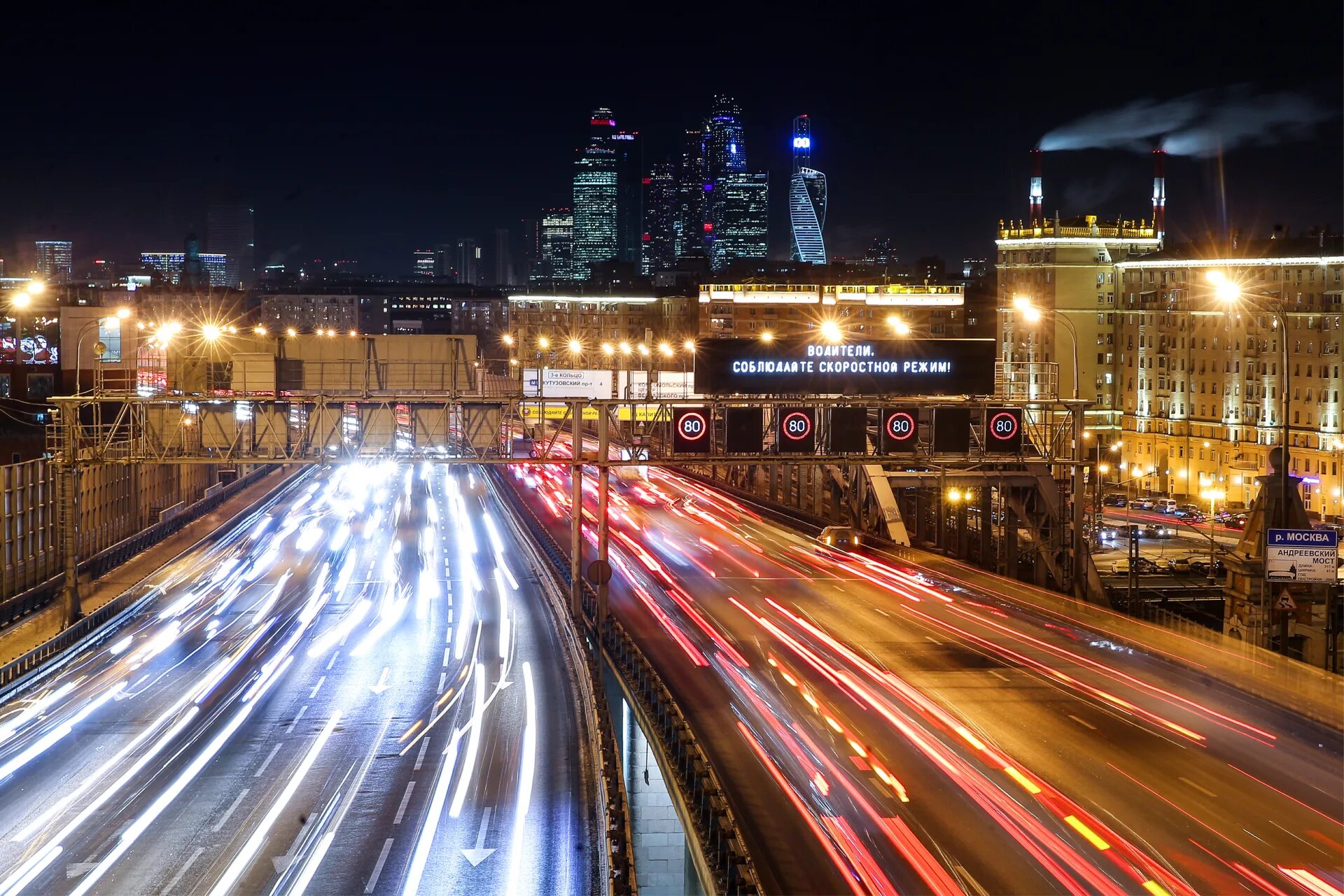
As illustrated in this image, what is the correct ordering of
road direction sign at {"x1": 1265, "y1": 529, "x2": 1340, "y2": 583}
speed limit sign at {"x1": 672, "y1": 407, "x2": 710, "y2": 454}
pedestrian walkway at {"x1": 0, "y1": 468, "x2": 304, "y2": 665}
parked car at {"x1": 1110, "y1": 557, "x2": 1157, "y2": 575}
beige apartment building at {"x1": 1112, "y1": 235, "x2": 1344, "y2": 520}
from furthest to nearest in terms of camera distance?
beige apartment building at {"x1": 1112, "y1": 235, "x2": 1344, "y2": 520}, parked car at {"x1": 1110, "y1": 557, "x2": 1157, "y2": 575}, speed limit sign at {"x1": 672, "y1": 407, "x2": 710, "y2": 454}, pedestrian walkway at {"x1": 0, "y1": 468, "x2": 304, "y2": 665}, road direction sign at {"x1": 1265, "y1": 529, "x2": 1340, "y2": 583}

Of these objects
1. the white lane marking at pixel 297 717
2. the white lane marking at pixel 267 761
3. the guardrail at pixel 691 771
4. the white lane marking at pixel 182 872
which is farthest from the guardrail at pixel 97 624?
the guardrail at pixel 691 771

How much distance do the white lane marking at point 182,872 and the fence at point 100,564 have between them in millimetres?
12121

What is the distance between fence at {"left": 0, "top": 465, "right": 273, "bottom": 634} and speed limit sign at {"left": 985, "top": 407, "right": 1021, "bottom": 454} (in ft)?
81.9

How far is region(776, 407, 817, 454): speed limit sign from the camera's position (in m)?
38.2

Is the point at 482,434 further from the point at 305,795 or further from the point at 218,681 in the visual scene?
the point at 305,795

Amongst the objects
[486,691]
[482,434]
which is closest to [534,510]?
[482,434]

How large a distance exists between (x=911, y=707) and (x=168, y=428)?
24256 mm

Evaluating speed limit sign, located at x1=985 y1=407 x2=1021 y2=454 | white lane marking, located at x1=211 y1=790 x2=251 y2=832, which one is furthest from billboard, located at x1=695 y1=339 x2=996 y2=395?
white lane marking, located at x1=211 y1=790 x2=251 y2=832

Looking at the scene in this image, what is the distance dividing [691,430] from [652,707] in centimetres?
1402

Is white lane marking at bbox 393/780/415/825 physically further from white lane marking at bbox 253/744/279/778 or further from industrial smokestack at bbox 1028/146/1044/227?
industrial smokestack at bbox 1028/146/1044/227

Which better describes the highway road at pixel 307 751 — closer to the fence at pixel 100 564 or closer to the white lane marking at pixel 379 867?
the white lane marking at pixel 379 867

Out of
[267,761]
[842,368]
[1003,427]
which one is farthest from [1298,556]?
[267,761]

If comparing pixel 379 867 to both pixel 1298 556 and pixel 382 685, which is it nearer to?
pixel 382 685

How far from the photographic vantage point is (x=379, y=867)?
61.5ft
